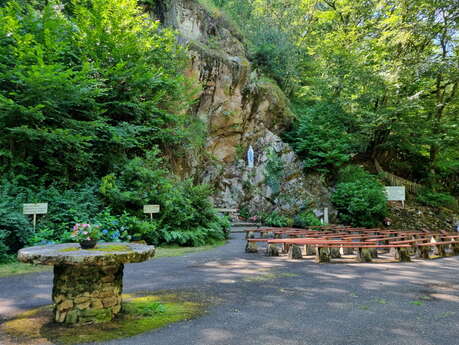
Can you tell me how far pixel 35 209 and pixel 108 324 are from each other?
17.3 ft

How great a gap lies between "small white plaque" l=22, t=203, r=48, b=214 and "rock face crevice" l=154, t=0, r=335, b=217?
7.97 m

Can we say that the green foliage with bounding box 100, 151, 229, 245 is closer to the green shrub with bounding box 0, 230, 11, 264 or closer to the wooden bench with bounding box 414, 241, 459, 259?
the green shrub with bounding box 0, 230, 11, 264

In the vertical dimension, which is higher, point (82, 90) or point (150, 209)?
point (82, 90)

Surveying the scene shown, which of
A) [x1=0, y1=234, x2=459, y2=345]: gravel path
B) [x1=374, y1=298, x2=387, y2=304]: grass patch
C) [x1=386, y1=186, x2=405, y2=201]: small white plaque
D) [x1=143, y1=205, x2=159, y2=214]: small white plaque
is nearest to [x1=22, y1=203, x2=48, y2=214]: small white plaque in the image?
[x1=0, y1=234, x2=459, y2=345]: gravel path

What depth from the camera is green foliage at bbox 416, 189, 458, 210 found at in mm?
16594

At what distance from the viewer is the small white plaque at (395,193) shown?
15.4 metres

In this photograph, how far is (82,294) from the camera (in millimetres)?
3227

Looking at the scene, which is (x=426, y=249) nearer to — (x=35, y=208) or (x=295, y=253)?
(x=295, y=253)

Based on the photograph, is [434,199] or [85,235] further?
[434,199]

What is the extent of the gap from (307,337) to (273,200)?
13.3 m

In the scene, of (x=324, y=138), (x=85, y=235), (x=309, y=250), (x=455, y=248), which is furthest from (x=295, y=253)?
(x=324, y=138)

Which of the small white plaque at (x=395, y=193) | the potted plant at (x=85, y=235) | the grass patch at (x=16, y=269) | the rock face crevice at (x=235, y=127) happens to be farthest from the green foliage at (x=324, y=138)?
A: the potted plant at (x=85, y=235)

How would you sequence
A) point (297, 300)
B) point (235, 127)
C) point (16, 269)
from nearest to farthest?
point (297, 300), point (16, 269), point (235, 127)

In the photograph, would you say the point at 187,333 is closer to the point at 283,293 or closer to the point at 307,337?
the point at 307,337
